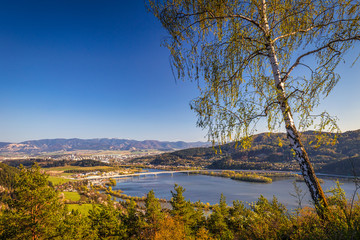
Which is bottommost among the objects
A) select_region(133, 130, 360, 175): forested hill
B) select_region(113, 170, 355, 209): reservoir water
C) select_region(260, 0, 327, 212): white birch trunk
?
select_region(113, 170, 355, 209): reservoir water

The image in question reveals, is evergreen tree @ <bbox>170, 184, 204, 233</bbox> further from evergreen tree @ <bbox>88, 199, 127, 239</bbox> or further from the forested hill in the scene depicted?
the forested hill

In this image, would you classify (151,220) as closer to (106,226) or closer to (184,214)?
(184,214)

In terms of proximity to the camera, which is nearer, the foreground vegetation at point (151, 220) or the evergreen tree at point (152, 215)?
the foreground vegetation at point (151, 220)

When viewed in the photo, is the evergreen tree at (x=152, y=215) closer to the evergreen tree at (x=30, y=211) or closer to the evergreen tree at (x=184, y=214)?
the evergreen tree at (x=184, y=214)

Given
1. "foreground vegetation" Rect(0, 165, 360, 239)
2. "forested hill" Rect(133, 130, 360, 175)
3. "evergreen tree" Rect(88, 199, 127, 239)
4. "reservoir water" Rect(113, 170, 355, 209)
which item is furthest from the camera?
"forested hill" Rect(133, 130, 360, 175)

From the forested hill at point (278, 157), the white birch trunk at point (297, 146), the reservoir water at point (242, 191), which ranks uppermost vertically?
the white birch trunk at point (297, 146)

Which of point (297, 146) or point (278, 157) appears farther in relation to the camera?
point (278, 157)

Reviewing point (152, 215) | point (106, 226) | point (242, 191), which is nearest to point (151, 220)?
point (152, 215)

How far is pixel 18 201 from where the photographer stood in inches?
381

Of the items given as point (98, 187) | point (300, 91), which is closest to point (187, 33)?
point (300, 91)

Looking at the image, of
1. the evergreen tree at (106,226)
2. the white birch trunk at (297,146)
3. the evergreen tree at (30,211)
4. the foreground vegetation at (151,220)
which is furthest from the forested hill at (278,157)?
the white birch trunk at (297,146)

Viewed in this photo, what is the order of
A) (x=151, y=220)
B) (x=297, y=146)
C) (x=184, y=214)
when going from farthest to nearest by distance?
(x=151, y=220)
(x=184, y=214)
(x=297, y=146)

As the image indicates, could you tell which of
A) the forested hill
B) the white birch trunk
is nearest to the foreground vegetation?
the white birch trunk

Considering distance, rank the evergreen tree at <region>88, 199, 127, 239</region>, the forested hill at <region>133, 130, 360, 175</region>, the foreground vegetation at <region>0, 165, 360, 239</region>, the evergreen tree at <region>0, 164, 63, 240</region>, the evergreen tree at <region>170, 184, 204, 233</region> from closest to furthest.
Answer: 1. the foreground vegetation at <region>0, 165, 360, 239</region>
2. the evergreen tree at <region>0, 164, 63, 240</region>
3. the evergreen tree at <region>88, 199, 127, 239</region>
4. the evergreen tree at <region>170, 184, 204, 233</region>
5. the forested hill at <region>133, 130, 360, 175</region>
